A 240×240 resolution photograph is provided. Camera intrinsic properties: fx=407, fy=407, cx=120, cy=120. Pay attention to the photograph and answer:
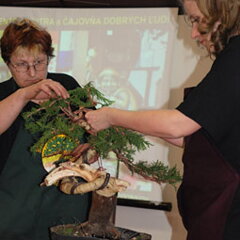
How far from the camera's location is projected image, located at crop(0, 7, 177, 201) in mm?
2793

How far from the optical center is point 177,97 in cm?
290

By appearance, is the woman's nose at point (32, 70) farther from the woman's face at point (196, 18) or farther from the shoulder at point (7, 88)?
the woman's face at point (196, 18)

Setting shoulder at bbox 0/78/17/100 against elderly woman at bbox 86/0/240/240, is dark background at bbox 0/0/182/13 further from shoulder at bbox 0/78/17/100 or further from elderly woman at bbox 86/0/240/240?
elderly woman at bbox 86/0/240/240

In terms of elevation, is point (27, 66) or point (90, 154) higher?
point (27, 66)

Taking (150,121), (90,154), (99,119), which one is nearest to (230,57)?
(150,121)

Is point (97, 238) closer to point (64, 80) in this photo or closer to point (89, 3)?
point (64, 80)

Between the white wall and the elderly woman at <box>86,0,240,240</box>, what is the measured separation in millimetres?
1629

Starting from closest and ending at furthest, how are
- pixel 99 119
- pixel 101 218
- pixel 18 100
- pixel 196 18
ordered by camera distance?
1. pixel 196 18
2. pixel 99 119
3. pixel 101 218
4. pixel 18 100

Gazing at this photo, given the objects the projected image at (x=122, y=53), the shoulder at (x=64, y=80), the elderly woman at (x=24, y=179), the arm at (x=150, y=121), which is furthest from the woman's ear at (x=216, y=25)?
the projected image at (x=122, y=53)

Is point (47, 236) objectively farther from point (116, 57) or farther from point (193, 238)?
point (116, 57)

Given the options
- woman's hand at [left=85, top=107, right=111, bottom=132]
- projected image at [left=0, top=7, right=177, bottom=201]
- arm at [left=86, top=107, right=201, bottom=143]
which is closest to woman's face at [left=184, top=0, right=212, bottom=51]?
arm at [left=86, top=107, right=201, bottom=143]

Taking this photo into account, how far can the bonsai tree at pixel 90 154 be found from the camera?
1294mm

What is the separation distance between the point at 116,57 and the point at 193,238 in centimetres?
189

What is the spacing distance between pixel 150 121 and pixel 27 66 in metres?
0.77
